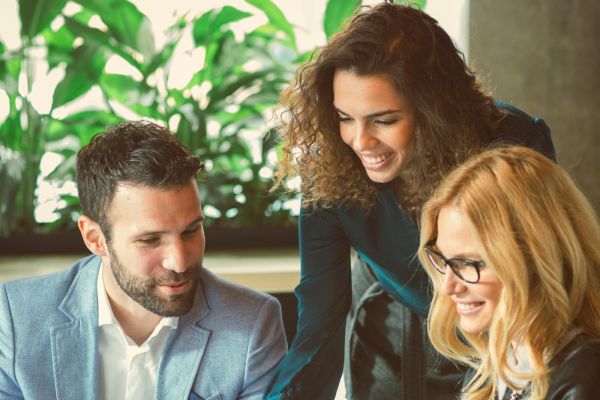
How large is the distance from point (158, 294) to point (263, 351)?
28 centimetres

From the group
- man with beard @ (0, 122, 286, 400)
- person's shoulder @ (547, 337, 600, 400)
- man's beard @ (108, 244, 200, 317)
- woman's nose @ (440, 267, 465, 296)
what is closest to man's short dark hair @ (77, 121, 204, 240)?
man with beard @ (0, 122, 286, 400)

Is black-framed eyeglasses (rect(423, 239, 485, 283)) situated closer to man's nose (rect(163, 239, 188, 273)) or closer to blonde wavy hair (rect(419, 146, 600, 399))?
blonde wavy hair (rect(419, 146, 600, 399))

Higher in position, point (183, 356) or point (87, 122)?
point (87, 122)

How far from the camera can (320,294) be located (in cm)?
214

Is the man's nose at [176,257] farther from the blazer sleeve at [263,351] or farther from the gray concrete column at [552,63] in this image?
the gray concrete column at [552,63]

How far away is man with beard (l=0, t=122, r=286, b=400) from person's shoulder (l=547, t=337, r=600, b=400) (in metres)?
0.73

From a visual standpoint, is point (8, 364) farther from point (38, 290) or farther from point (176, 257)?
point (176, 257)

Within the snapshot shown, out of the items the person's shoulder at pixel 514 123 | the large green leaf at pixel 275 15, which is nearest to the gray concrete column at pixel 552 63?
the large green leaf at pixel 275 15

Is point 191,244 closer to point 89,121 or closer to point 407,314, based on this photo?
→ point 407,314

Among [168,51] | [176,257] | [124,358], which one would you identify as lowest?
[124,358]

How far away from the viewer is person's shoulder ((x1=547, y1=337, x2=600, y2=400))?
1453mm

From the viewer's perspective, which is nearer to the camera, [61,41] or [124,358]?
[124,358]

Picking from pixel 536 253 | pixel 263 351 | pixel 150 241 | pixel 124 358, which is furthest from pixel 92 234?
pixel 536 253

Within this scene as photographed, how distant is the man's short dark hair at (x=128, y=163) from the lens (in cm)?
193
